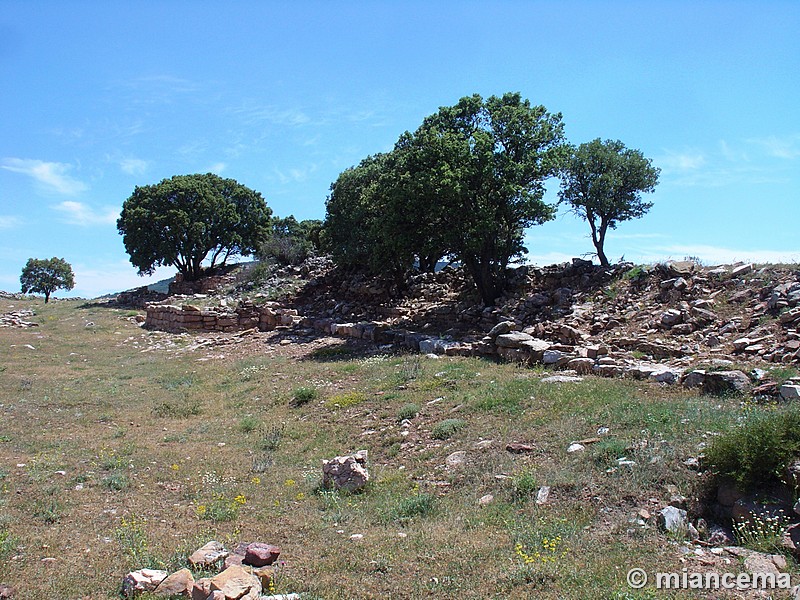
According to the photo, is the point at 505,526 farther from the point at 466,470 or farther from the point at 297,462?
the point at 297,462

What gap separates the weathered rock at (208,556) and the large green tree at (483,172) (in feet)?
45.5

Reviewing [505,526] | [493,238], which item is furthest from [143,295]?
[505,526]

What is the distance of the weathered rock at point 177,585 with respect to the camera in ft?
15.0

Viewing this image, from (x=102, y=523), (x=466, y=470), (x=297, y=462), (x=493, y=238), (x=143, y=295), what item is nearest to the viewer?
(x=102, y=523)

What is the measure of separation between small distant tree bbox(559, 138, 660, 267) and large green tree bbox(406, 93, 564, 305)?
200cm

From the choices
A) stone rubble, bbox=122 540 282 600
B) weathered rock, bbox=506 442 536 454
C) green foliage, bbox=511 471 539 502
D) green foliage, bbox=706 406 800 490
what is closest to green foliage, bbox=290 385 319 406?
weathered rock, bbox=506 442 536 454

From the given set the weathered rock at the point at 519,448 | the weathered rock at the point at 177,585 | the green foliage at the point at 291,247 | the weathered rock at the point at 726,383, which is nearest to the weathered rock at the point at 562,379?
the weathered rock at the point at 726,383

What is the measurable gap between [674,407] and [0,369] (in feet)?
61.6

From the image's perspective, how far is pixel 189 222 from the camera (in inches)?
1484

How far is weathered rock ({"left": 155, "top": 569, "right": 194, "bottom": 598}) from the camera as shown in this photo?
15.0 feet

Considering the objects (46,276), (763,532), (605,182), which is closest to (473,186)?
(605,182)

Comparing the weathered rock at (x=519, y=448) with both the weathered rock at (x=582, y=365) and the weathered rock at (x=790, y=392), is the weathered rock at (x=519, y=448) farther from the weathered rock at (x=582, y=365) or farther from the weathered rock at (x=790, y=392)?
the weathered rock at (x=582, y=365)

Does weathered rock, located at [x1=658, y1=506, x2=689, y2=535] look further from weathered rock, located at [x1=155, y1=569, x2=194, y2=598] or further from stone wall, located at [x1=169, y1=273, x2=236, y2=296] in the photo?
stone wall, located at [x1=169, y1=273, x2=236, y2=296]

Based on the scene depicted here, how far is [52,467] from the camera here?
8.30 meters
